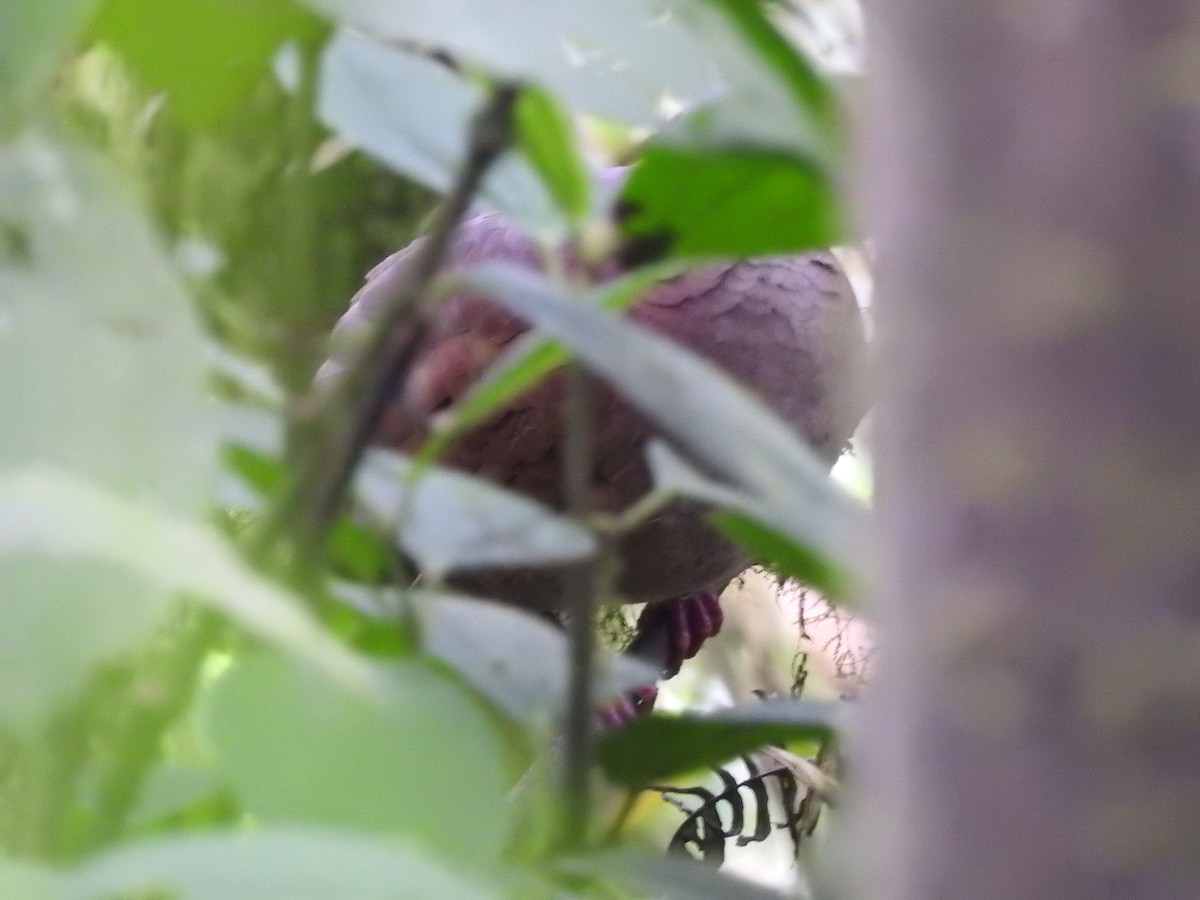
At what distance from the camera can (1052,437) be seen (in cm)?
10

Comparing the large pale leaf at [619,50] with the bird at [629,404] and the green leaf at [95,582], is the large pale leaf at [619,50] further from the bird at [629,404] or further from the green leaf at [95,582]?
the bird at [629,404]

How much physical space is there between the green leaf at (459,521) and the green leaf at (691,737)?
49mm

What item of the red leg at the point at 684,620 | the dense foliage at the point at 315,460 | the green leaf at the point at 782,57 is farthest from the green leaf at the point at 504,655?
the red leg at the point at 684,620

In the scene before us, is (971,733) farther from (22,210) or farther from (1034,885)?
(22,210)

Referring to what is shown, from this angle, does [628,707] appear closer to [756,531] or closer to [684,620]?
[684,620]

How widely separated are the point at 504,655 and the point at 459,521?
25 mm

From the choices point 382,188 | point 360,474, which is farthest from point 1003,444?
point 382,188

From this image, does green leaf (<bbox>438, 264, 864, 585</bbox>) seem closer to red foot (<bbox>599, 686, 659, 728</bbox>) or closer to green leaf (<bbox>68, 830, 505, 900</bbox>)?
green leaf (<bbox>68, 830, 505, 900</bbox>)

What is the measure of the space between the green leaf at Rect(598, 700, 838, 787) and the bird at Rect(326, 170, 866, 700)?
0.16 meters

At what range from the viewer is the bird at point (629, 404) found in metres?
0.40

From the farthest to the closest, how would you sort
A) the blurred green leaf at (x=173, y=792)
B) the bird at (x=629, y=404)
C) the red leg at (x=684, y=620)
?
the red leg at (x=684, y=620) → the bird at (x=629, y=404) → the blurred green leaf at (x=173, y=792)

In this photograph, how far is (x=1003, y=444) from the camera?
101mm

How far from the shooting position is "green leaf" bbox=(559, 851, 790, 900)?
7.0 inches

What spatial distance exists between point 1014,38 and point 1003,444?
0.12ft
